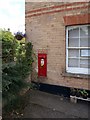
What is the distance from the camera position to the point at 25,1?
845cm

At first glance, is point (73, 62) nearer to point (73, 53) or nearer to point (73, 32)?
point (73, 53)

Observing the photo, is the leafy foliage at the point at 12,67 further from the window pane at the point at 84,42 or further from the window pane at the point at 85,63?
the window pane at the point at 84,42

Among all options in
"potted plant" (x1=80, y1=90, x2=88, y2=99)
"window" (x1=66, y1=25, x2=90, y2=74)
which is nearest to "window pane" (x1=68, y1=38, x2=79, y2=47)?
"window" (x1=66, y1=25, x2=90, y2=74)

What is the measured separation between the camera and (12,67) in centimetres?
595

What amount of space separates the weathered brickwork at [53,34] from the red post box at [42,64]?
0.42 feet

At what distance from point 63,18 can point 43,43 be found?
1.26 m

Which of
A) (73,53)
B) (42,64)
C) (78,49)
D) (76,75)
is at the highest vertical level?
(78,49)

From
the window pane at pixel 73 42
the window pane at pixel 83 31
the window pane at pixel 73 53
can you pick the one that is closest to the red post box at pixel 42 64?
the window pane at pixel 73 53

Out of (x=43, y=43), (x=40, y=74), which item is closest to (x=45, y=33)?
(x=43, y=43)

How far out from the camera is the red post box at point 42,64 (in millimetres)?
7883

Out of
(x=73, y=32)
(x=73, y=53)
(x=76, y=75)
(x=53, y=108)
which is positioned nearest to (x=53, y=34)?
(x=73, y=32)

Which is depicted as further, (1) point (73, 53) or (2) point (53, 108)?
(1) point (73, 53)

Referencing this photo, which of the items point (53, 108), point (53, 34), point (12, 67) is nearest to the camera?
point (12, 67)

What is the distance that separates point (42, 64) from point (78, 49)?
5.10ft
